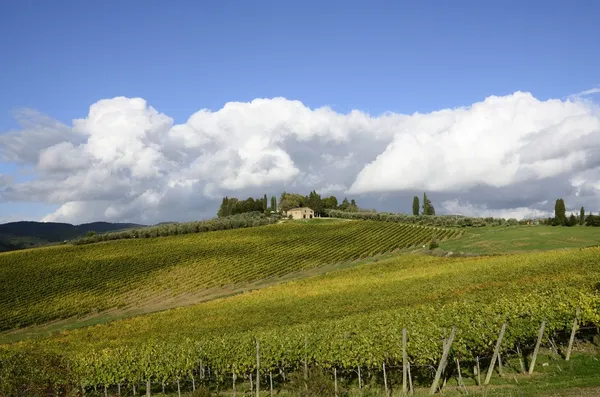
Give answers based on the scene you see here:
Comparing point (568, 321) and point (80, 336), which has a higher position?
point (568, 321)

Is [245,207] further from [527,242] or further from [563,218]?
[527,242]

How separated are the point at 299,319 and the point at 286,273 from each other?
40.5 metres

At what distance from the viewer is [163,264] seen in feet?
275

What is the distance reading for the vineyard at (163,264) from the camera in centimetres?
6244

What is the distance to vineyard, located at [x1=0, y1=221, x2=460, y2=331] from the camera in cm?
6244

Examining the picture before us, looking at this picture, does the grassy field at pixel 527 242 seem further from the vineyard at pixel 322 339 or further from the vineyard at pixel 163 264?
the vineyard at pixel 322 339

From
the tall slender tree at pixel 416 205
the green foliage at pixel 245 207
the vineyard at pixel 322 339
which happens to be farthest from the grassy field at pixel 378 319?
the green foliage at pixel 245 207

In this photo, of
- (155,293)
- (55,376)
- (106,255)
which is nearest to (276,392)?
(55,376)

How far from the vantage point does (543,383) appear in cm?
1611

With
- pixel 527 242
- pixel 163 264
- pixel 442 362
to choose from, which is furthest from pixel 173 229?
pixel 442 362

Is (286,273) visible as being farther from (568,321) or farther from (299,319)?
(568,321)

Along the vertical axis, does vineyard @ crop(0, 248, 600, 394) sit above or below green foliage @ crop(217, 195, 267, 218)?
below

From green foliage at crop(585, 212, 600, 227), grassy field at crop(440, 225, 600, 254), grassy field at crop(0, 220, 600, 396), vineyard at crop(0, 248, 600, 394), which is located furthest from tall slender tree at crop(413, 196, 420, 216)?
vineyard at crop(0, 248, 600, 394)

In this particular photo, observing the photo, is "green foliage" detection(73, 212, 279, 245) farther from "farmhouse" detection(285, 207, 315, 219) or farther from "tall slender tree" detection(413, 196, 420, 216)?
"tall slender tree" detection(413, 196, 420, 216)
